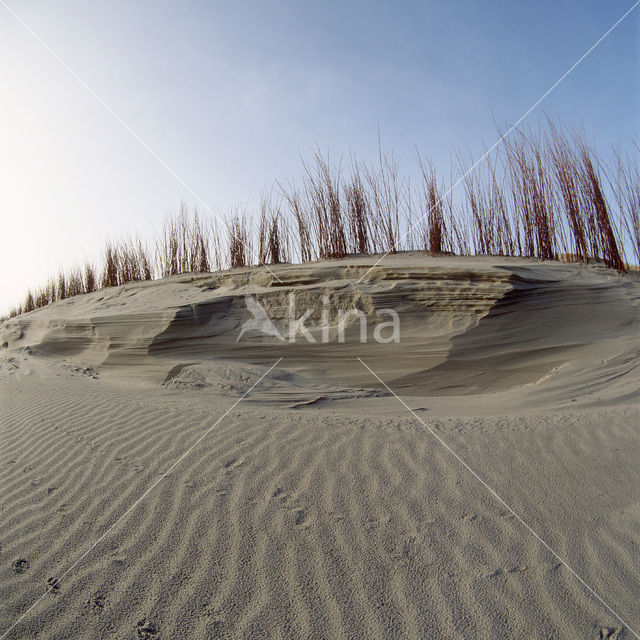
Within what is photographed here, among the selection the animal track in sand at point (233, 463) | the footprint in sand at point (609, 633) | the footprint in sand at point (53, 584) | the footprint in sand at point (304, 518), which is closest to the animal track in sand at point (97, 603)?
the footprint in sand at point (53, 584)

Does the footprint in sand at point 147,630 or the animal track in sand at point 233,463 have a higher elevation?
the animal track in sand at point 233,463

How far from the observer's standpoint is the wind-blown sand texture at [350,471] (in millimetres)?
1769

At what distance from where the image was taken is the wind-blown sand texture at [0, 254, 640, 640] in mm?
1769

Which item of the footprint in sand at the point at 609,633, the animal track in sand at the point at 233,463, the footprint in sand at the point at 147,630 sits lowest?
the footprint in sand at the point at 609,633

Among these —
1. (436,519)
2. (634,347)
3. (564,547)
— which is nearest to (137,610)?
(436,519)

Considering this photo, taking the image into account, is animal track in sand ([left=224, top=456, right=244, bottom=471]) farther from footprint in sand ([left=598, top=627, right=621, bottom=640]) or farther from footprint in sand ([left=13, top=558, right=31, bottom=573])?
footprint in sand ([left=598, top=627, right=621, bottom=640])

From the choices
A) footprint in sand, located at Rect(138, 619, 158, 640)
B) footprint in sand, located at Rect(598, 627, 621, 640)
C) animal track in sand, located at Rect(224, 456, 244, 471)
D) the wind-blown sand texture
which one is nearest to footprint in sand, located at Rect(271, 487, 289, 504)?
the wind-blown sand texture

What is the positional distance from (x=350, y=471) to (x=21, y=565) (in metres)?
1.72

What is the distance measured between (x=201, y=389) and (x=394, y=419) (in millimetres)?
2201

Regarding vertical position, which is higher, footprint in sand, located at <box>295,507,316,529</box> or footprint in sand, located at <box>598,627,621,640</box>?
footprint in sand, located at <box>295,507,316,529</box>

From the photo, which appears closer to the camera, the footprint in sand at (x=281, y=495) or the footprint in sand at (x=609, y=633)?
the footprint in sand at (x=609, y=633)

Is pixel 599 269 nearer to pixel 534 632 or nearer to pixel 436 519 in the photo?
pixel 436 519

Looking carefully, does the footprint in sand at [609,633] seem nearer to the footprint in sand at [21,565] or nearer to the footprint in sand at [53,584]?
the footprint in sand at [53,584]

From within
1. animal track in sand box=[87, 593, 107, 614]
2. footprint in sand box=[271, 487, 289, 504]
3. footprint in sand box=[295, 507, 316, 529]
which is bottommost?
animal track in sand box=[87, 593, 107, 614]
